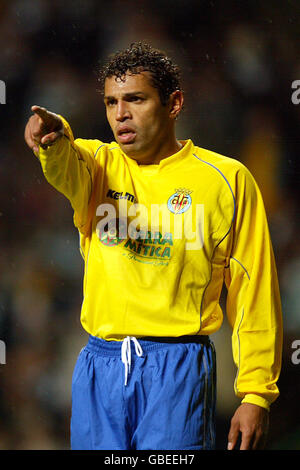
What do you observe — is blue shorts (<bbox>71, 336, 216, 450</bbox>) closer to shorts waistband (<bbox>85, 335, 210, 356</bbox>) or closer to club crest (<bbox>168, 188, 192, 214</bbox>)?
shorts waistband (<bbox>85, 335, 210, 356</bbox>)

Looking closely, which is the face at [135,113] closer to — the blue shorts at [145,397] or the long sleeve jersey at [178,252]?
the long sleeve jersey at [178,252]

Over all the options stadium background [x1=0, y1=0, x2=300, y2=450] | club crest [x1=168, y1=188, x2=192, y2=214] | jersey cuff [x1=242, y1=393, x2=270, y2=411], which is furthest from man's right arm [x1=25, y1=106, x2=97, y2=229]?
stadium background [x1=0, y1=0, x2=300, y2=450]

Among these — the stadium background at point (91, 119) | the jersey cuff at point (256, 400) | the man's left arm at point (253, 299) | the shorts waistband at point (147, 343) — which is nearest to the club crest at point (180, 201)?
the man's left arm at point (253, 299)

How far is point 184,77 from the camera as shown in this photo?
233 centimetres

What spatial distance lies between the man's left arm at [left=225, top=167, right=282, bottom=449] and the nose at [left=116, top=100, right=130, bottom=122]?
0.27m

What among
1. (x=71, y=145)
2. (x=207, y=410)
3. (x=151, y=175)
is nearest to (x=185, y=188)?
(x=151, y=175)

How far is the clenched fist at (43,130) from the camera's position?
1155mm

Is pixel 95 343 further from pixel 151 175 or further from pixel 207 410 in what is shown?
pixel 151 175

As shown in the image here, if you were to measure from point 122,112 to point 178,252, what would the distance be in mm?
305

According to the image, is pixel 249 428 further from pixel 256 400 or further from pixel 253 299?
pixel 253 299

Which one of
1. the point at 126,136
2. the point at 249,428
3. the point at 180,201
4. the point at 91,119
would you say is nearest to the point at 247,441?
the point at 249,428

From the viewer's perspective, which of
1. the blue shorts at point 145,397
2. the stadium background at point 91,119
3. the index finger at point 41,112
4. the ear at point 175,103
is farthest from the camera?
the stadium background at point 91,119

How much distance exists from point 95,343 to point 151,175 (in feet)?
1.21

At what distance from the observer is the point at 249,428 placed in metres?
1.32
